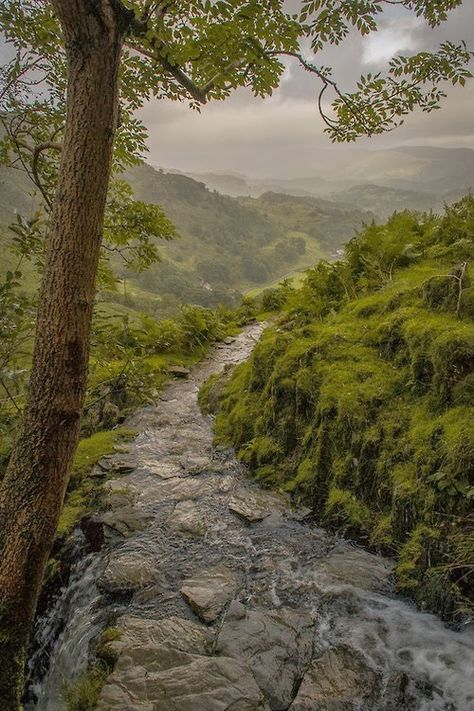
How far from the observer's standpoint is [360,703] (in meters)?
3.32

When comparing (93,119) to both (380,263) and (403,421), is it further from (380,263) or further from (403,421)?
(380,263)

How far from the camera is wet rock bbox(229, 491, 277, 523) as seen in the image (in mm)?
5820

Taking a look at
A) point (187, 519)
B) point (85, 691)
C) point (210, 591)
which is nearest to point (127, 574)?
point (210, 591)

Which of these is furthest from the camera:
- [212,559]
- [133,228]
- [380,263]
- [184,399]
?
[184,399]

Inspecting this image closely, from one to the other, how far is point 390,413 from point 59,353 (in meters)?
4.17

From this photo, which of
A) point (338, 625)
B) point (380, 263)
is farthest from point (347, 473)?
point (380, 263)

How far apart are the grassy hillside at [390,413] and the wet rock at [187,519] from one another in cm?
119

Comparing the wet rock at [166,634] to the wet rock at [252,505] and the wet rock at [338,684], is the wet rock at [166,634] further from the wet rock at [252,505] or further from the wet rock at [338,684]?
the wet rock at [252,505]

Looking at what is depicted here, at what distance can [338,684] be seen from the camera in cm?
348

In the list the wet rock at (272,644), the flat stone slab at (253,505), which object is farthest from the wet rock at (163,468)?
the wet rock at (272,644)

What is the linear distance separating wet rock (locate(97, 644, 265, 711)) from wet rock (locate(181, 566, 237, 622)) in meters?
0.57

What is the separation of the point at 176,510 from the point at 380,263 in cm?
686

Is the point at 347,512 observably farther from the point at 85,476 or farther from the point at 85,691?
the point at 85,476

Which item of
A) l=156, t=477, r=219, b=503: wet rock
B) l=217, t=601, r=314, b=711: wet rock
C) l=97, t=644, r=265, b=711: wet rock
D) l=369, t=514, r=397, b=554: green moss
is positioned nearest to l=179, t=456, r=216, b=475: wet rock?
l=156, t=477, r=219, b=503: wet rock
